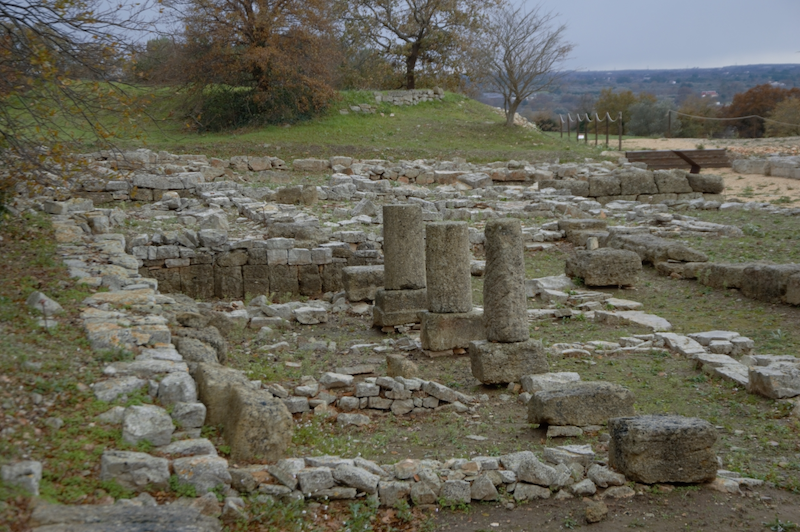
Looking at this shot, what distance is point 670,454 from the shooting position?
5.78 meters

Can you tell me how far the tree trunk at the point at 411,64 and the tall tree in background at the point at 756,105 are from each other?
20287 millimetres

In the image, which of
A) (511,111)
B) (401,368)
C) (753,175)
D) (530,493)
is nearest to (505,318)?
(401,368)

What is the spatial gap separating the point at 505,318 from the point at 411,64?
101 ft

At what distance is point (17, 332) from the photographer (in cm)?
639

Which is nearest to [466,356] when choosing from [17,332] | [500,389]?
[500,389]

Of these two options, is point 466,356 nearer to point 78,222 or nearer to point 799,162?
point 78,222

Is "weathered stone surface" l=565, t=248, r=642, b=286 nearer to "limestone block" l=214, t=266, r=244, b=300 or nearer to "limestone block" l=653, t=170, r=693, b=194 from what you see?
"limestone block" l=214, t=266, r=244, b=300

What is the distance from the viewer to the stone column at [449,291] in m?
9.91

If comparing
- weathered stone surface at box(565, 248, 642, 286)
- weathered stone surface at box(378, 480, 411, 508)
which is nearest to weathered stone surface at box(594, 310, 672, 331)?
weathered stone surface at box(565, 248, 642, 286)

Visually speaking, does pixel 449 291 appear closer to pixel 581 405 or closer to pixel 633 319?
pixel 633 319

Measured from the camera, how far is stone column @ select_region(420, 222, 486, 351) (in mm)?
9914

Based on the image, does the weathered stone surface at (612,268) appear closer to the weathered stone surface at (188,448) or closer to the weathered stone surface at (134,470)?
the weathered stone surface at (188,448)

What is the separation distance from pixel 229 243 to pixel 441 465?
29.5 feet

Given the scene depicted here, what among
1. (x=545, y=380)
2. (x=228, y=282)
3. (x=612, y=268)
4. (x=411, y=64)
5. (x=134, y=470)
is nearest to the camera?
(x=134, y=470)
